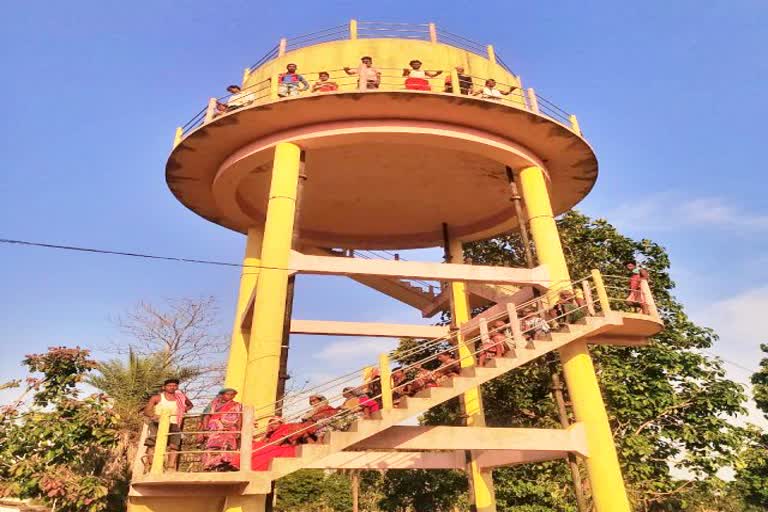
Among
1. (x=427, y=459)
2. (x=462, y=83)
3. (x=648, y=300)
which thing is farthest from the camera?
(x=462, y=83)

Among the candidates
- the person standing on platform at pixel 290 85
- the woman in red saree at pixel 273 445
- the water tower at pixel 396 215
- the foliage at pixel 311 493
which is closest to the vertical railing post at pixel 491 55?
the water tower at pixel 396 215

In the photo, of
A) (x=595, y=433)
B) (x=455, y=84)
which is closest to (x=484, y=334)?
(x=595, y=433)

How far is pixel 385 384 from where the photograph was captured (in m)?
9.35

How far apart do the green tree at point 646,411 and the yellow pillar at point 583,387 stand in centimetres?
554

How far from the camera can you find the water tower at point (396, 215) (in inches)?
405

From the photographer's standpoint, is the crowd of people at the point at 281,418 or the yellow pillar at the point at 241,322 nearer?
the crowd of people at the point at 281,418

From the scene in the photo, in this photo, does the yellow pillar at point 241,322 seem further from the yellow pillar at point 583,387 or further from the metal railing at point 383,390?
the yellow pillar at point 583,387

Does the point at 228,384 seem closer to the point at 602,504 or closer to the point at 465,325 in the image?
the point at 465,325

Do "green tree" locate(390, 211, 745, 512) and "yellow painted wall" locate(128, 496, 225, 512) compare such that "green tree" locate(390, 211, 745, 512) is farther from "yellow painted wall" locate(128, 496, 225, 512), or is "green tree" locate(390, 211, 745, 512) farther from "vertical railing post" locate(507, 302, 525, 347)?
Answer: "yellow painted wall" locate(128, 496, 225, 512)

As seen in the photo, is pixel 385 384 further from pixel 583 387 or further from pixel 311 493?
pixel 311 493

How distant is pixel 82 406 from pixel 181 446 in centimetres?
658

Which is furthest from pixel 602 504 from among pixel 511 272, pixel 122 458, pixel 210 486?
pixel 122 458

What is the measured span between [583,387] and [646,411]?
870 centimetres

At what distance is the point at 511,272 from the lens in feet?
43.3
